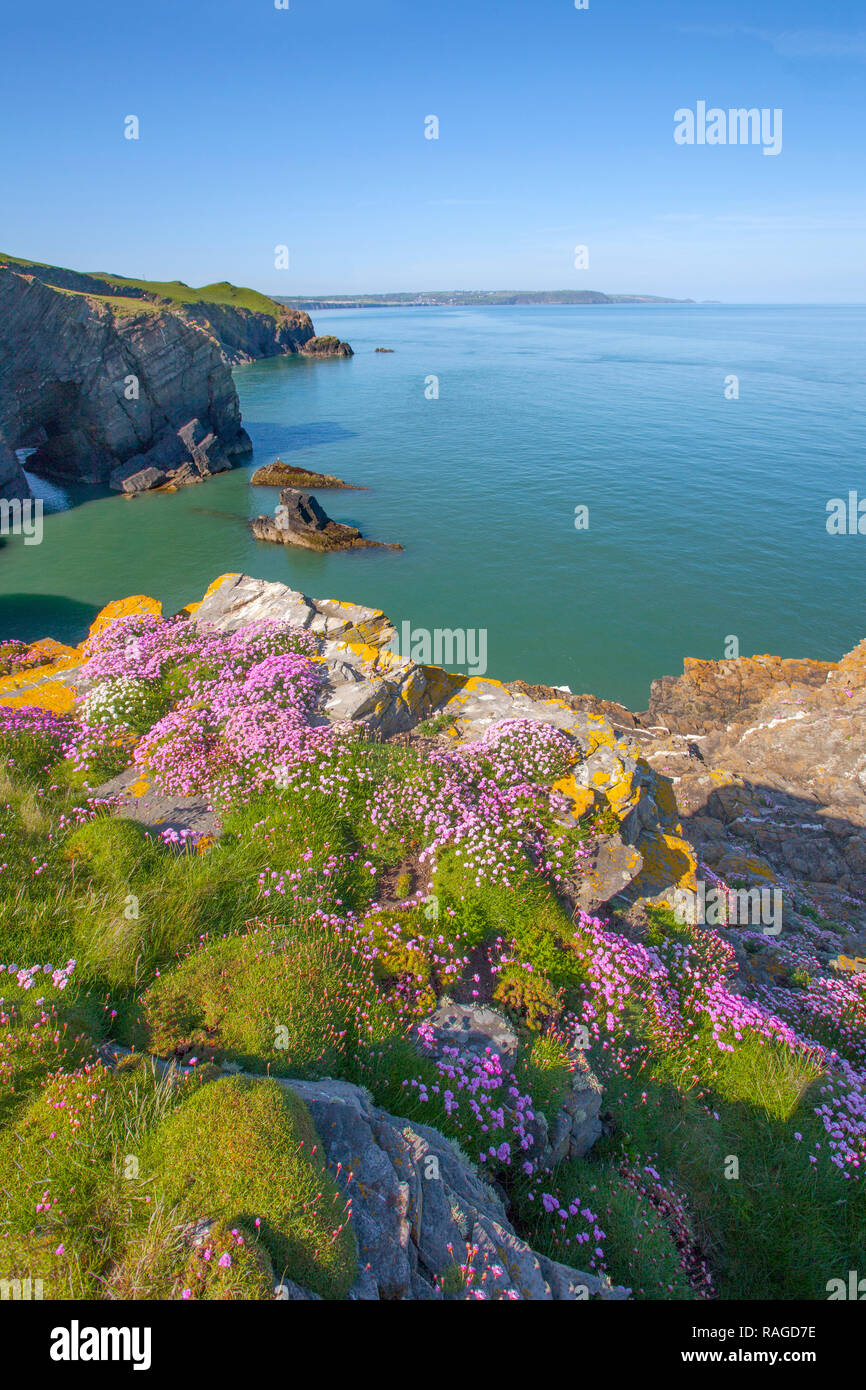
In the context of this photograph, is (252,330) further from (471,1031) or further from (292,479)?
(471,1031)

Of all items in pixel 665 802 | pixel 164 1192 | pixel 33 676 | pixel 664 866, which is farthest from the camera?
pixel 33 676

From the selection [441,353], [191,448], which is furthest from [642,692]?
[441,353]

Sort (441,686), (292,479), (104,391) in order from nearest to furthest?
(441,686) < (292,479) < (104,391)

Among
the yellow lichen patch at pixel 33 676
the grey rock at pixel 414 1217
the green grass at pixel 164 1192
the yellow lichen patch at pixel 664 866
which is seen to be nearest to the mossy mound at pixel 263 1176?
the green grass at pixel 164 1192

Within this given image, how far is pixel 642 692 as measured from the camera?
2605cm

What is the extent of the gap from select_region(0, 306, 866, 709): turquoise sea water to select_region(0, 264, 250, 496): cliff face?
21.6 feet

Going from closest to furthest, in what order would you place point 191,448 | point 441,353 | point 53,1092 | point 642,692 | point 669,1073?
point 53,1092 < point 669,1073 < point 642,692 < point 191,448 < point 441,353

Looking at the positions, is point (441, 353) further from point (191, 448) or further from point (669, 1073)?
point (669, 1073)

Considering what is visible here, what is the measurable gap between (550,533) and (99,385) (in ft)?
125

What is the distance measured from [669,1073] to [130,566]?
38.4 meters

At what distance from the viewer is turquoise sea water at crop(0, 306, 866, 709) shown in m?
30.6

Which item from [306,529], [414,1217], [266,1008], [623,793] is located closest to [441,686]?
[623,793]

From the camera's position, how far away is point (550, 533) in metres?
41.2

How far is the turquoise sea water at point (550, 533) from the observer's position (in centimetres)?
3058
